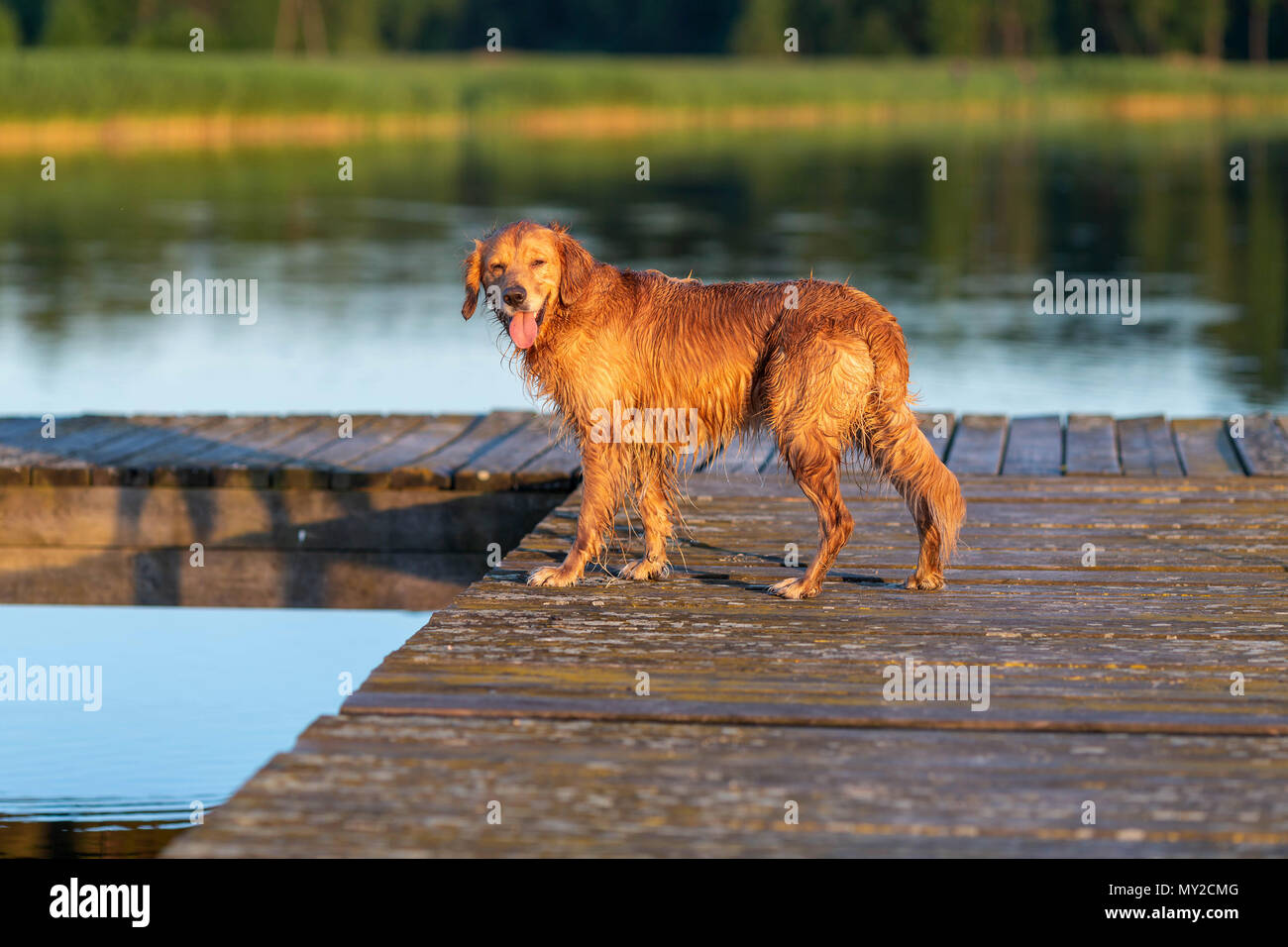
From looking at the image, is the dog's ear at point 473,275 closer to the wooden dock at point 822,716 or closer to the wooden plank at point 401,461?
the wooden dock at point 822,716

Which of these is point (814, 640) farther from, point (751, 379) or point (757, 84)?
point (757, 84)

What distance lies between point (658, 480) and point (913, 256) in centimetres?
1778

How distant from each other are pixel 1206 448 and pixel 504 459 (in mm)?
3419

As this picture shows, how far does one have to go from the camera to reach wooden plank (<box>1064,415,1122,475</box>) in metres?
7.77

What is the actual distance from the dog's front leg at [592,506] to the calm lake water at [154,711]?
190 cm

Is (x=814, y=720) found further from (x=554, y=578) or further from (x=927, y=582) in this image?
(x=554, y=578)

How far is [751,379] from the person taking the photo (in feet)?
18.2

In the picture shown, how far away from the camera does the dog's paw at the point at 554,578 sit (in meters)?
5.63

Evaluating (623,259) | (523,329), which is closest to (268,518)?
(523,329)

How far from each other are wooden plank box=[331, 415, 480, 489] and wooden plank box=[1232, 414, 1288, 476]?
3.82 meters

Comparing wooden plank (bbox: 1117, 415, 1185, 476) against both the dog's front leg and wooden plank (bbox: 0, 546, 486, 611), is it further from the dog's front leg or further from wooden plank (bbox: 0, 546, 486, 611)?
wooden plank (bbox: 0, 546, 486, 611)

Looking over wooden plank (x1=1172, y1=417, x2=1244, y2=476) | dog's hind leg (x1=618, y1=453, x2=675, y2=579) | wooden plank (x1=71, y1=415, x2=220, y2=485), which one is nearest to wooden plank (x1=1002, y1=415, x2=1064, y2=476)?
wooden plank (x1=1172, y1=417, x2=1244, y2=476)
